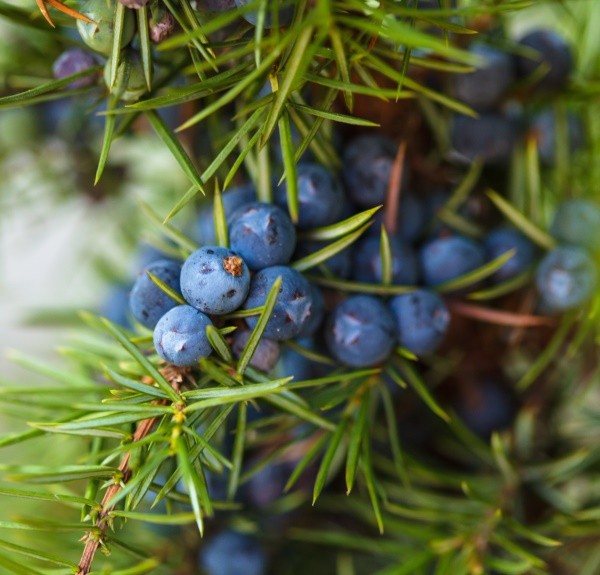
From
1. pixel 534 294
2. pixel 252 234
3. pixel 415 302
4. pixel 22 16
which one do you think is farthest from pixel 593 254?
pixel 22 16

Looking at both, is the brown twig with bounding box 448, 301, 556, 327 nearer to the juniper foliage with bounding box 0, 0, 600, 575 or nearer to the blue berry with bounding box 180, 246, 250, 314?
the juniper foliage with bounding box 0, 0, 600, 575

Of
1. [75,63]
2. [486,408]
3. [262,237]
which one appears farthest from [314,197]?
[486,408]

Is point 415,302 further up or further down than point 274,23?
further down

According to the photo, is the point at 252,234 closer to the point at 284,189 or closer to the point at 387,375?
the point at 284,189

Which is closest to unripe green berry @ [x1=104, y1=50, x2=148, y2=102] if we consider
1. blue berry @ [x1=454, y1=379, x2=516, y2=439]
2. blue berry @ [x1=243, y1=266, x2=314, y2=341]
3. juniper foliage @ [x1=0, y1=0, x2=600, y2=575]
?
juniper foliage @ [x1=0, y1=0, x2=600, y2=575]

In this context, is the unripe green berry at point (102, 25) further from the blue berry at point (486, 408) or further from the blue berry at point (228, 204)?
the blue berry at point (486, 408)

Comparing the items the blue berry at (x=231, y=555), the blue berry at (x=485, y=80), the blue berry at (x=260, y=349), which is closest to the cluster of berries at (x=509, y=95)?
the blue berry at (x=485, y=80)
